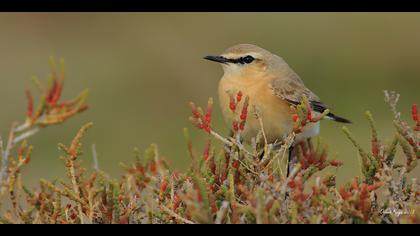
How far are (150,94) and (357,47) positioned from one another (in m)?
3.97

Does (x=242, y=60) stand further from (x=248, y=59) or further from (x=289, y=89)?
(x=289, y=89)

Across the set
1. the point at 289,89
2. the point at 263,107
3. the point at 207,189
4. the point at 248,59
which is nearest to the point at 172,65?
the point at 248,59

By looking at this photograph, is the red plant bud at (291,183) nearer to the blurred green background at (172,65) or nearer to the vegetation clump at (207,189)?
the vegetation clump at (207,189)

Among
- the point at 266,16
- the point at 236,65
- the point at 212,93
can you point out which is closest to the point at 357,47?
the point at 266,16

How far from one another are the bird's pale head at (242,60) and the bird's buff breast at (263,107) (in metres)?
0.08

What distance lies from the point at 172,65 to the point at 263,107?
26.6ft

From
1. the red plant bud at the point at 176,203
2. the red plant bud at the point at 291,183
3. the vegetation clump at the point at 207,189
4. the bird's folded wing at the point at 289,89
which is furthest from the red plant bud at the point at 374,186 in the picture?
the bird's folded wing at the point at 289,89

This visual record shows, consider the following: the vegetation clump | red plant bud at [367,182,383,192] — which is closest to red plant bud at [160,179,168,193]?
the vegetation clump

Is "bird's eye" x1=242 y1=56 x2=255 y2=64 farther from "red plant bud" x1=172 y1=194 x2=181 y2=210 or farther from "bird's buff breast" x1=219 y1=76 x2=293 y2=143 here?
"red plant bud" x1=172 y1=194 x2=181 y2=210

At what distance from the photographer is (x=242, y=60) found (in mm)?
6398

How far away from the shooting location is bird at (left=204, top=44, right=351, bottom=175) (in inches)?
237

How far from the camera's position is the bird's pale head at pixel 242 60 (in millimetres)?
6352

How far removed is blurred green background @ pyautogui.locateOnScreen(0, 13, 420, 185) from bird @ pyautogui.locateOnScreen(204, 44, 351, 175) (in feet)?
13.1
